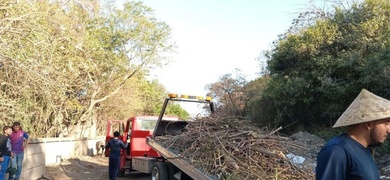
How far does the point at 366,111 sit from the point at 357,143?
0.22m

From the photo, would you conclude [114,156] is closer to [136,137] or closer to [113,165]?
[113,165]

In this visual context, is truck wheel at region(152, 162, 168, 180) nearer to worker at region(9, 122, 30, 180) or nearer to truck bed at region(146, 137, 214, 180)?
truck bed at region(146, 137, 214, 180)

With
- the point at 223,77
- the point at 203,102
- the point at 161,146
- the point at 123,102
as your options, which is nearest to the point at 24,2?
the point at 161,146

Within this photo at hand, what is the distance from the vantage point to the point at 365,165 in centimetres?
247

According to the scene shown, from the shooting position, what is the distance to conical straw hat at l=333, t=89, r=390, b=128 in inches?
101

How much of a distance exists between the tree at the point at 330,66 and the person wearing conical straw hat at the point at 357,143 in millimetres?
13296

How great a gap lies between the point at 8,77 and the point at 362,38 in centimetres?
1406

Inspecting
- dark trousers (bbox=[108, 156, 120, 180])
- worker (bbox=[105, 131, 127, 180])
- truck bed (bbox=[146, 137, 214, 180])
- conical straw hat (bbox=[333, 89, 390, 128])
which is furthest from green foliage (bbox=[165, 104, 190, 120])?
conical straw hat (bbox=[333, 89, 390, 128])

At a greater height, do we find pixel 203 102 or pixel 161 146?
pixel 203 102

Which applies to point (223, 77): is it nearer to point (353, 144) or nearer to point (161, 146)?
point (161, 146)

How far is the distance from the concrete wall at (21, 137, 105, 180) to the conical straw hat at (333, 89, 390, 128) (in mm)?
10080

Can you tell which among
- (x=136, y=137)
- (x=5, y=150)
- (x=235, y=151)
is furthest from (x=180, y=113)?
(x=235, y=151)

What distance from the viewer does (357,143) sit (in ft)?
8.37

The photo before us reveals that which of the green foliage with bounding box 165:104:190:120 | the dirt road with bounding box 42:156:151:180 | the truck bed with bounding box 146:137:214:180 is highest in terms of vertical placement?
the green foliage with bounding box 165:104:190:120
